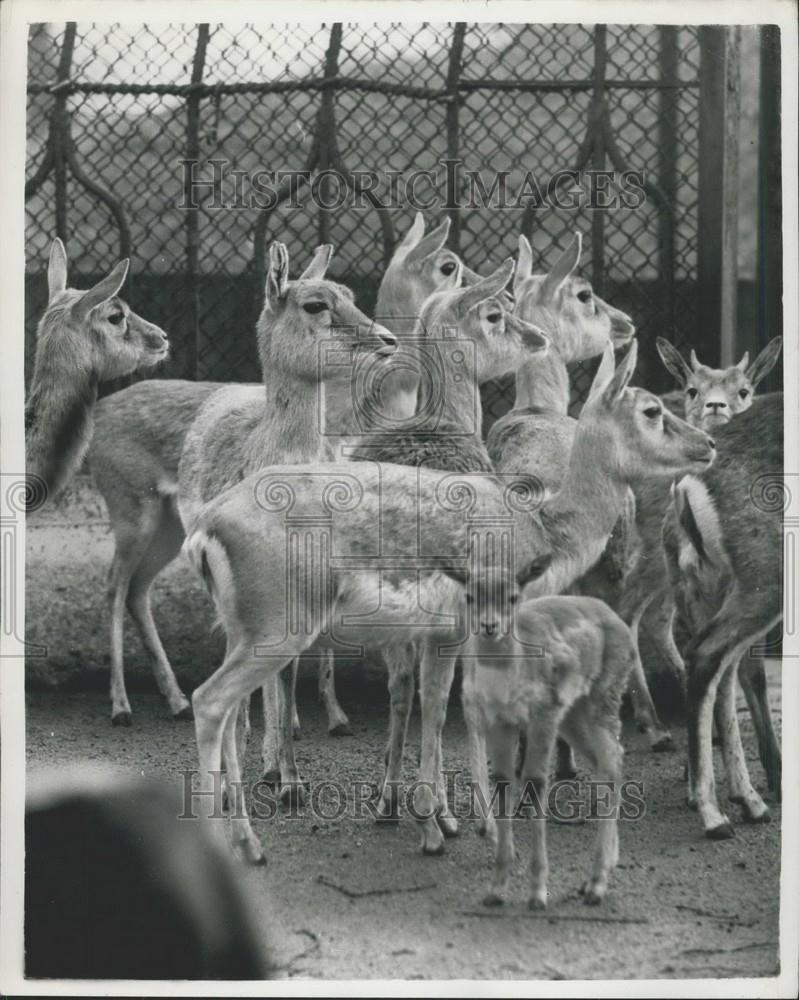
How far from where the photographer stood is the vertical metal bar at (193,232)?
266 inches

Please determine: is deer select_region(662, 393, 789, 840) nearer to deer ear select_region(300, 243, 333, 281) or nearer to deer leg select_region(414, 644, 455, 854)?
deer leg select_region(414, 644, 455, 854)

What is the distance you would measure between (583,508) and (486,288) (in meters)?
1.16

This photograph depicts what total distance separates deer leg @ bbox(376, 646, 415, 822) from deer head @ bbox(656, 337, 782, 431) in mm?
1762

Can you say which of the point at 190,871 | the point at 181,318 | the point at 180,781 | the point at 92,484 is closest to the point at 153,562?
the point at 92,484

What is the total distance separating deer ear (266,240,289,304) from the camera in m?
6.35

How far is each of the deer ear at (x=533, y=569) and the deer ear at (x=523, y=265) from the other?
1.74 m

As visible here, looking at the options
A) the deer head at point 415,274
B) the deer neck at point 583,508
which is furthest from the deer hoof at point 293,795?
the deer head at point 415,274

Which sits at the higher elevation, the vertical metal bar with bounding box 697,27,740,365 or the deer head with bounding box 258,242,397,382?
the vertical metal bar with bounding box 697,27,740,365

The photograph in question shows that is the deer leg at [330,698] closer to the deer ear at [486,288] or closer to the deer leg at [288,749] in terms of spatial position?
the deer leg at [288,749]

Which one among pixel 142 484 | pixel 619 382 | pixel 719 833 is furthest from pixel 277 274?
pixel 719 833

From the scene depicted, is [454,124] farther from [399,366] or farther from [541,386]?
[399,366]

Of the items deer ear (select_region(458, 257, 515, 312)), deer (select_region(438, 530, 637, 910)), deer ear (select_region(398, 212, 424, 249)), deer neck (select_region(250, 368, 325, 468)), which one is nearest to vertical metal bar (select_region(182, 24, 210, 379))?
deer neck (select_region(250, 368, 325, 468))

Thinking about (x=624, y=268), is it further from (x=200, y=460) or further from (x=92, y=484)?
(x=92, y=484)

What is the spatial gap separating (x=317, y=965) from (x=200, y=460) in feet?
8.53
